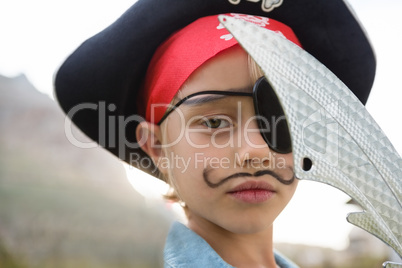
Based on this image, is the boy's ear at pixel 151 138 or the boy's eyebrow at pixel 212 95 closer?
the boy's eyebrow at pixel 212 95

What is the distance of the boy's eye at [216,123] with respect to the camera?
947 millimetres

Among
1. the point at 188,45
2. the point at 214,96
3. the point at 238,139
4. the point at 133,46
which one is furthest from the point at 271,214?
the point at 133,46

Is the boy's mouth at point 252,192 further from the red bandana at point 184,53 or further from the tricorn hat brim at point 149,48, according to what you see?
the tricorn hat brim at point 149,48

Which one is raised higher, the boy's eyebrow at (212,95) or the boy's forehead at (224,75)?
the boy's forehead at (224,75)

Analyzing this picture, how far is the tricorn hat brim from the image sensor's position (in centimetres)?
106

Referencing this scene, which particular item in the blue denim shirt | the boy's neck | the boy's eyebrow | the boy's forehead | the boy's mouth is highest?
the boy's forehead

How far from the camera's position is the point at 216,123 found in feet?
3.13

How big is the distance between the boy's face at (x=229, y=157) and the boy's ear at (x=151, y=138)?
0.15 m

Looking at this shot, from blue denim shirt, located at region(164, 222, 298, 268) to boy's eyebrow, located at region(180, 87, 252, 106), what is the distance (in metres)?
0.32

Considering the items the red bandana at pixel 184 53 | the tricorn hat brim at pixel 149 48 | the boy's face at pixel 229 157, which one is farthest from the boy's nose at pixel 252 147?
the tricorn hat brim at pixel 149 48

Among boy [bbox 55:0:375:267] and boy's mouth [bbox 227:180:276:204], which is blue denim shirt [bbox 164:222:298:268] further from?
boy's mouth [bbox 227:180:276:204]

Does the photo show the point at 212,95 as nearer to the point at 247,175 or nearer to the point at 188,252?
the point at 247,175

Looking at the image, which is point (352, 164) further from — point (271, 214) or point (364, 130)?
point (271, 214)

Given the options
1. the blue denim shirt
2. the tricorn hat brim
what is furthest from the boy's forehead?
the blue denim shirt
